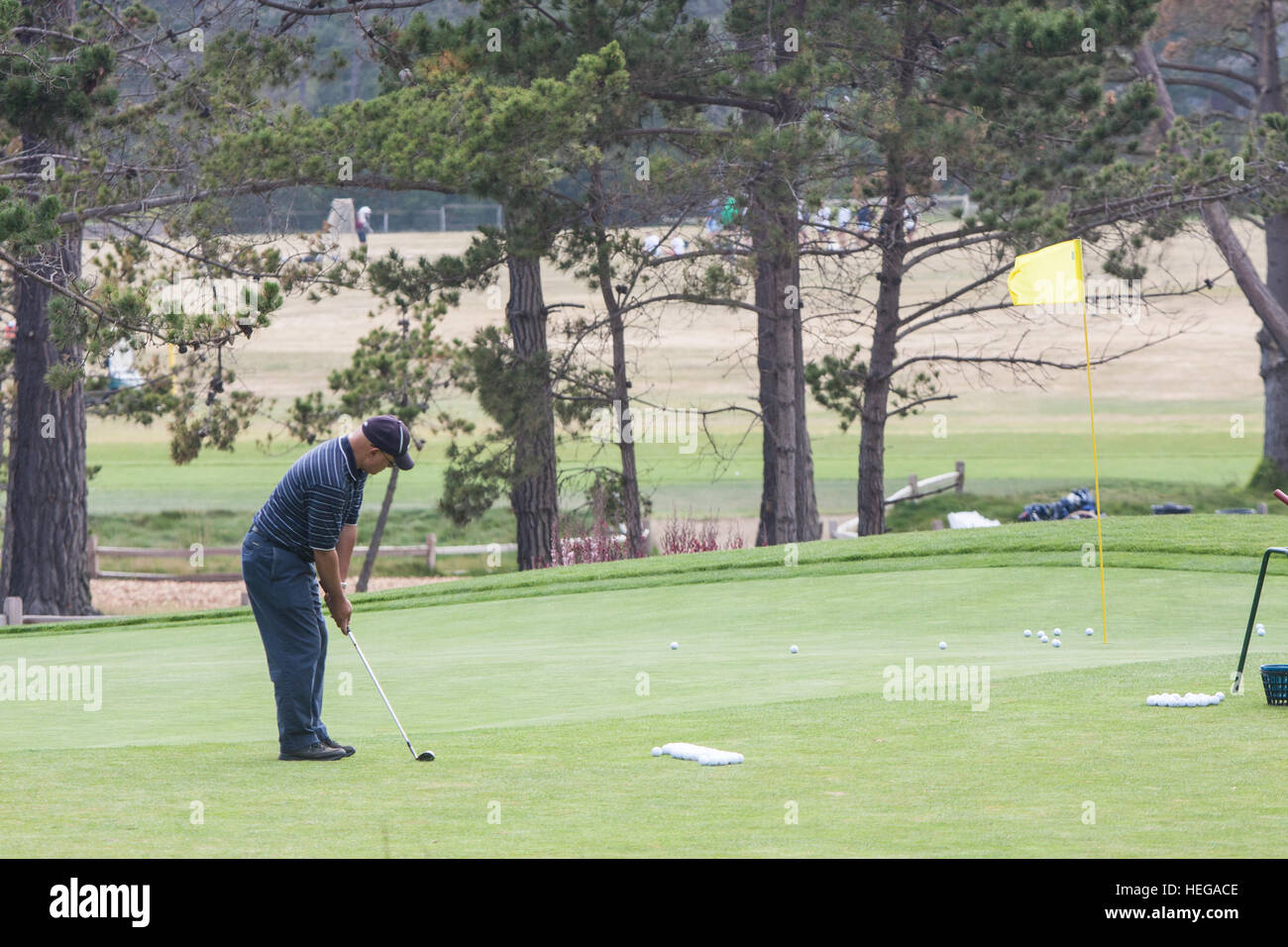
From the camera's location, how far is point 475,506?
1195 inches

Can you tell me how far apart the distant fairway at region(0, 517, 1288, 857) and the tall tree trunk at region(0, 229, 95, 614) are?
11581 mm

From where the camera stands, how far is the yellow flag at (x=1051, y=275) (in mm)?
12352

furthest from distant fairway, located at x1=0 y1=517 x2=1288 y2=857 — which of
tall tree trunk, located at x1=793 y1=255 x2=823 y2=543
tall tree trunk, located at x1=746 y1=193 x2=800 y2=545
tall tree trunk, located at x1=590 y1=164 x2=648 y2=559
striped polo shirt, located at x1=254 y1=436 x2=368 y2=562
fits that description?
tall tree trunk, located at x1=793 y1=255 x2=823 y2=543

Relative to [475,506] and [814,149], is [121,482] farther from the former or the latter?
[814,149]

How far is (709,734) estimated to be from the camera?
7562mm

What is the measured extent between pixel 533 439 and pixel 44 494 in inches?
321

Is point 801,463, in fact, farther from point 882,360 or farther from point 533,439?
point 533,439

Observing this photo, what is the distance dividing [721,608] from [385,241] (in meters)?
69.1

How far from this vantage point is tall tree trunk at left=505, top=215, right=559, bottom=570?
28016 millimetres

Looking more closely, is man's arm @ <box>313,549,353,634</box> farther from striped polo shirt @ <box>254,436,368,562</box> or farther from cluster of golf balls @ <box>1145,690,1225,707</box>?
cluster of golf balls @ <box>1145,690,1225,707</box>

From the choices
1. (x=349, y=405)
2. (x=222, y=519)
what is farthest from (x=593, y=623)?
(x=222, y=519)

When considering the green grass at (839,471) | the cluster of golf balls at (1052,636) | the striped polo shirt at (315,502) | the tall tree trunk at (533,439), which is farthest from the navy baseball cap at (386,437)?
the green grass at (839,471)

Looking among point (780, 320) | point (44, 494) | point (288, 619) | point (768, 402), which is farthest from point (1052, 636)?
point (768, 402)

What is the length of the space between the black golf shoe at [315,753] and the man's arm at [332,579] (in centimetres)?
54
